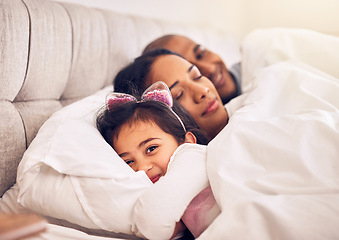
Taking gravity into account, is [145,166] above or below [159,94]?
below

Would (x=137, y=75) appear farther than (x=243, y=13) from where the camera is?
No

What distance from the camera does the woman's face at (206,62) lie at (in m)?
1.38

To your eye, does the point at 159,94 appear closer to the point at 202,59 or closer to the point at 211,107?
the point at 211,107

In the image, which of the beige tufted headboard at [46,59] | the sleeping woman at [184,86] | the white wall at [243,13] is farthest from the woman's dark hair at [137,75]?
the white wall at [243,13]

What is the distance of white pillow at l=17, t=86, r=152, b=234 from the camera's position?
1.94ft

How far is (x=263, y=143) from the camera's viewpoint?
63cm

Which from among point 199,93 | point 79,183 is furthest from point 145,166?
point 199,93

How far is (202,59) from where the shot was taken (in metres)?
1.41

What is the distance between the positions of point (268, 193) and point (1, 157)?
0.63 meters

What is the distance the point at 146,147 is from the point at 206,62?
0.77m

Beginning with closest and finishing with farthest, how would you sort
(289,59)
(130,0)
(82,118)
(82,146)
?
(82,146), (82,118), (289,59), (130,0)

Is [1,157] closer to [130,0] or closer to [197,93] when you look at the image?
[197,93]

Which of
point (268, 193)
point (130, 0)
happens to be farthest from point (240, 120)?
point (130, 0)

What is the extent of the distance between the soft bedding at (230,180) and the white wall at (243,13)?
3.99 feet
